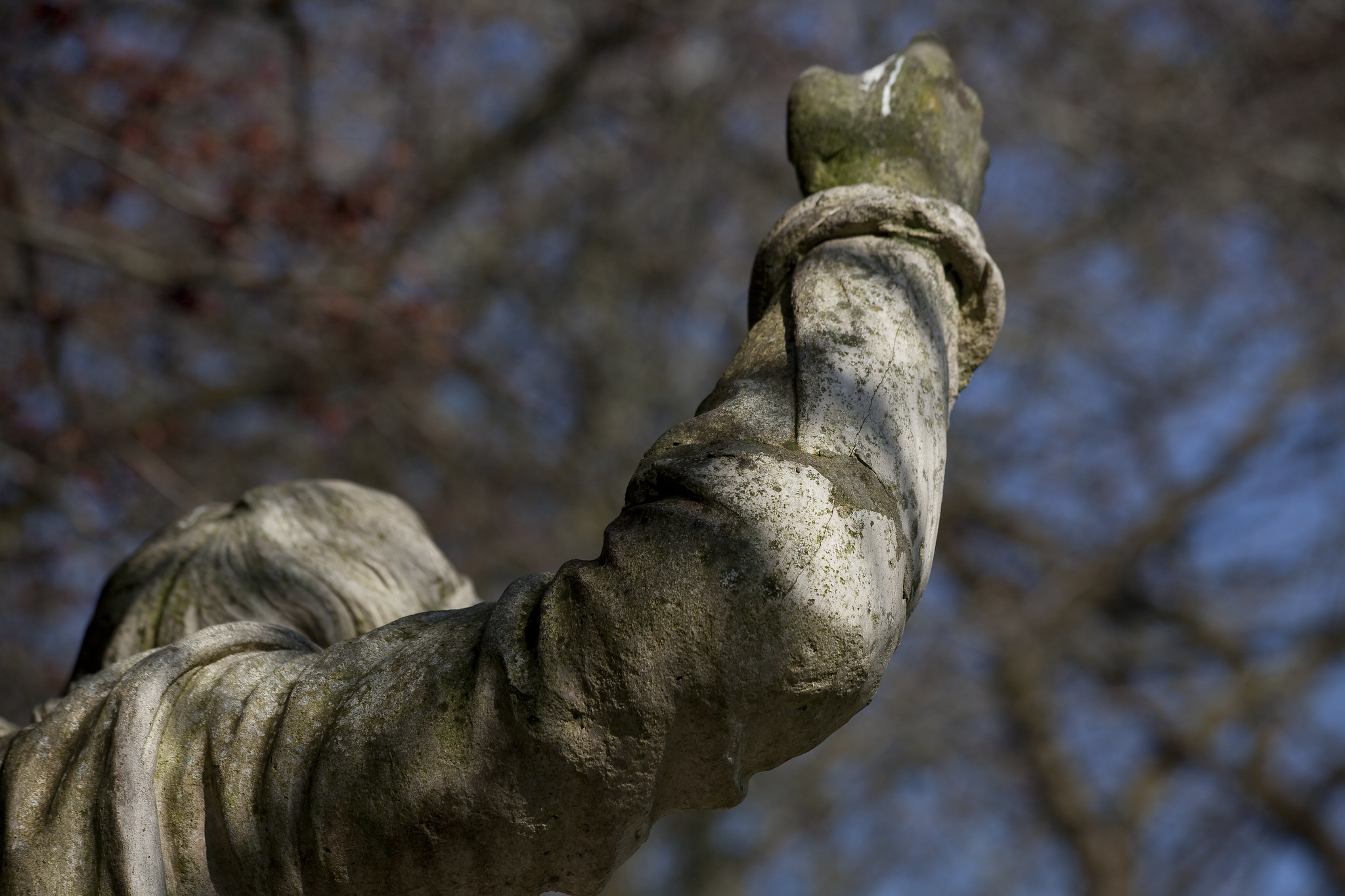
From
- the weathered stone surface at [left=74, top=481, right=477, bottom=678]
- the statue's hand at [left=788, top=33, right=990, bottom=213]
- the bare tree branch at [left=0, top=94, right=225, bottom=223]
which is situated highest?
the bare tree branch at [left=0, top=94, right=225, bottom=223]

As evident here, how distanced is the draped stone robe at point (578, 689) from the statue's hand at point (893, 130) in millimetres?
236

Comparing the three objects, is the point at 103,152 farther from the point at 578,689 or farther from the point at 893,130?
the point at 578,689

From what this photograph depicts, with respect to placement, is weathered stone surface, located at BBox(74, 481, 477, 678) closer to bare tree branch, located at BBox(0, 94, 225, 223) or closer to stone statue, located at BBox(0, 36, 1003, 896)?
stone statue, located at BBox(0, 36, 1003, 896)

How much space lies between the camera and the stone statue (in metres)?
1.35

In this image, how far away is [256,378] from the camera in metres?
6.59

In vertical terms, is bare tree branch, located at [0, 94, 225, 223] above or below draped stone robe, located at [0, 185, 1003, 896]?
above

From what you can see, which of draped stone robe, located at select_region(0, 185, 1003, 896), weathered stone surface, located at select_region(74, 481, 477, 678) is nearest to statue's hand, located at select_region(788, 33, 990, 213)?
draped stone robe, located at select_region(0, 185, 1003, 896)

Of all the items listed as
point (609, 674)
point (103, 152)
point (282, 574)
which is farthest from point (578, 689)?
point (103, 152)

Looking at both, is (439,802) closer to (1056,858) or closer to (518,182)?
(518,182)

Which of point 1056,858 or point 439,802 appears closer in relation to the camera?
point 439,802

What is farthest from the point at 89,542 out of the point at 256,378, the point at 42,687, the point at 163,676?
the point at 163,676

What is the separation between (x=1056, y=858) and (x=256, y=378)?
209 inches

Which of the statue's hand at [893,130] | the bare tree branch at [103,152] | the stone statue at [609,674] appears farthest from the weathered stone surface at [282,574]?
the bare tree branch at [103,152]

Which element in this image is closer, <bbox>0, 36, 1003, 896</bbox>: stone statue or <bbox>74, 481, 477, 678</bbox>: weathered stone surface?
<bbox>0, 36, 1003, 896</bbox>: stone statue
